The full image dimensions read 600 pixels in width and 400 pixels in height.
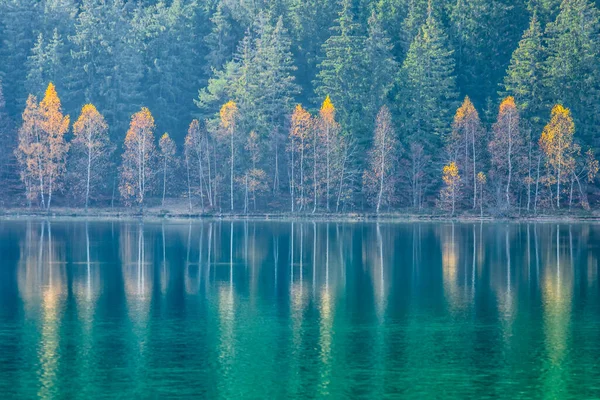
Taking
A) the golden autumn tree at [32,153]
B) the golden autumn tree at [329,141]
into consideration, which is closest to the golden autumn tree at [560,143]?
the golden autumn tree at [329,141]

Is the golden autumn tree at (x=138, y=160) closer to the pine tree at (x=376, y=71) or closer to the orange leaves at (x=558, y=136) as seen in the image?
the pine tree at (x=376, y=71)

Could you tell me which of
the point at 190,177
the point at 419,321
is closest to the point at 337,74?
the point at 190,177

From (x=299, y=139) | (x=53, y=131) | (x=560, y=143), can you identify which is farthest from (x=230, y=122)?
(x=560, y=143)

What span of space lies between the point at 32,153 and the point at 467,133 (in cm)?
3819

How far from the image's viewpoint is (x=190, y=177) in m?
98.6

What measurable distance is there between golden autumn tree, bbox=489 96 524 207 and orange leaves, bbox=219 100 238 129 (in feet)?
75.9

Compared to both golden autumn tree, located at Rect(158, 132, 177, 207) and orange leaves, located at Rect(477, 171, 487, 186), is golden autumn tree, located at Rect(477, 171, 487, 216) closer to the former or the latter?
orange leaves, located at Rect(477, 171, 487, 186)

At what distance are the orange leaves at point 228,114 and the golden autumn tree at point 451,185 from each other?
19743 millimetres

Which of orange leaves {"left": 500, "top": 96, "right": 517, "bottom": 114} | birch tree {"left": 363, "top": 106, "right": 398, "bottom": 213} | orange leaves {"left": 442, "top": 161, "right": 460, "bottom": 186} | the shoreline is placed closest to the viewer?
the shoreline

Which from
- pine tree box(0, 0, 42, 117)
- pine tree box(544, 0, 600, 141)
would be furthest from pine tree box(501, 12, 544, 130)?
pine tree box(0, 0, 42, 117)

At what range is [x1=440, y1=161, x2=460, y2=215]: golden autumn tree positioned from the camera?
89625mm

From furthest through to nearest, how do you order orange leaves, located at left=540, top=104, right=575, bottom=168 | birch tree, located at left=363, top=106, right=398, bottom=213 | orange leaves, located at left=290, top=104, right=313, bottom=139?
1. orange leaves, located at left=290, top=104, right=313, bottom=139
2. birch tree, located at left=363, top=106, right=398, bottom=213
3. orange leaves, located at left=540, top=104, right=575, bottom=168

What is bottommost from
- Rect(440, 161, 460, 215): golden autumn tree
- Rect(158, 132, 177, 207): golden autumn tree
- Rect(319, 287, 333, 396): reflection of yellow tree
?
Rect(319, 287, 333, 396): reflection of yellow tree

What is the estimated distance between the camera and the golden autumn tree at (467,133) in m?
92.3
